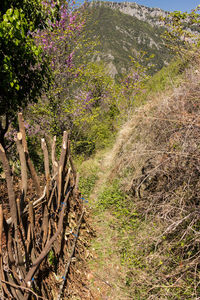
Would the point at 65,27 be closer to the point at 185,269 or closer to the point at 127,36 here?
the point at 185,269

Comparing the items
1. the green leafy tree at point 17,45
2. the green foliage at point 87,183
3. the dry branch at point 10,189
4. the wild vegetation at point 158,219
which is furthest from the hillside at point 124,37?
the dry branch at point 10,189

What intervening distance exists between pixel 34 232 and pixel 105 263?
1930 mm

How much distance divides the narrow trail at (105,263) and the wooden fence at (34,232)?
64cm

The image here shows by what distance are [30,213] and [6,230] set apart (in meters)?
0.32

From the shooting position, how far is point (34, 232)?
6.81 ft

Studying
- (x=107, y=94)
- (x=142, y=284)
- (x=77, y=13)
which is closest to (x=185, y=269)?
(x=142, y=284)

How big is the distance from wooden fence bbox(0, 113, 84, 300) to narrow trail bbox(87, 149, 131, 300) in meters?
0.64

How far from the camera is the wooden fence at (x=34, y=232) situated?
1725 mm

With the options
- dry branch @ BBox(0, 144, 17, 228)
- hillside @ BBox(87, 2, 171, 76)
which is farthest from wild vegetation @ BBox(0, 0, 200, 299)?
hillside @ BBox(87, 2, 171, 76)

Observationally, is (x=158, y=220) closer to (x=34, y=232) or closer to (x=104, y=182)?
(x=34, y=232)

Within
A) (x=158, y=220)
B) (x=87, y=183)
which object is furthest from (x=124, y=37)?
(x=158, y=220)

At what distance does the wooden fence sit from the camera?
1725mm

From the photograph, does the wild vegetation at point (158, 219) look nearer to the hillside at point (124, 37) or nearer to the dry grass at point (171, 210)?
the dry grass at point (171, 210)

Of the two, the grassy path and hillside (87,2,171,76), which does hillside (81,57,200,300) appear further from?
hillside (87,2,171,76)
